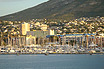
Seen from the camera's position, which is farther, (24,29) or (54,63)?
(24,29)

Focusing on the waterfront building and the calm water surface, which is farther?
the waterfront building

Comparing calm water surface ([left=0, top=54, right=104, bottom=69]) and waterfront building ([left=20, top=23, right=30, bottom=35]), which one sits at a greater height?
waterfront building ([left=20, top=23, right=30, bottom=35])

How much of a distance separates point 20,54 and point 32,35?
52770mm

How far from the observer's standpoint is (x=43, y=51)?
13550 cm

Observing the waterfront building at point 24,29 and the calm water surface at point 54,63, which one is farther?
the waterfront building at point 24,29

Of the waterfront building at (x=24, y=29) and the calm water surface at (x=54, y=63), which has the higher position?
the waterfront building at (x=24, y=29)

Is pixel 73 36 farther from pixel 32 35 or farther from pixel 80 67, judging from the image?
pixel 80 67

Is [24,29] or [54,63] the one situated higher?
[24,29]

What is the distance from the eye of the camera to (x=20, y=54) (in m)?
133

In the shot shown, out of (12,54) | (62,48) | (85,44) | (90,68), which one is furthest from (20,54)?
(90,68)

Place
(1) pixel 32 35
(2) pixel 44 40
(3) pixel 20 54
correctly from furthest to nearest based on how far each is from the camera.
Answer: (1) pixel 32 35 → (2) pixel 44 40 → (3) pixel 20 54

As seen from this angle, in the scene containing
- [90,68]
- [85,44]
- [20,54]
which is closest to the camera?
[90,68]

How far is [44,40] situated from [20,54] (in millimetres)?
34121

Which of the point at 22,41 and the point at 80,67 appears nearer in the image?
the point at 80,67
